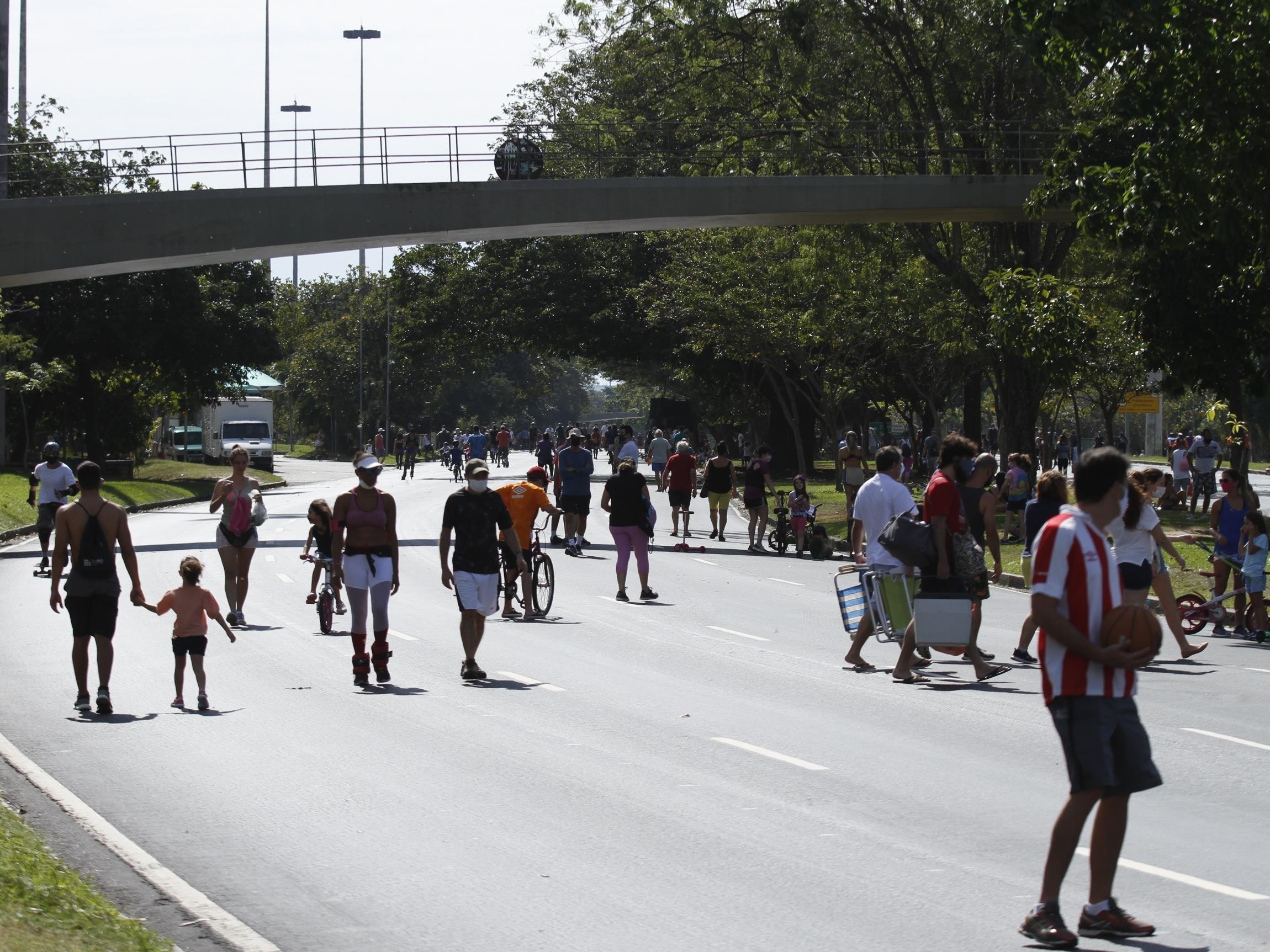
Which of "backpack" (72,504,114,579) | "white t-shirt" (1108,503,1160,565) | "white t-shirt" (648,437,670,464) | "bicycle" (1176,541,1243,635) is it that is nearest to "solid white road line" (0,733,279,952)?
"backpack" (72,504,114,579)

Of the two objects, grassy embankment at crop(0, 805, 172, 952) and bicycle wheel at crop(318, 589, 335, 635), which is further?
bicycle wheel at crop(318, 589, 335, 635)

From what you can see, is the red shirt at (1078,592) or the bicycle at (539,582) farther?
the bicycle at (539,582)

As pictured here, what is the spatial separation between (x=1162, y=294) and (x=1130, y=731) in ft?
65.5

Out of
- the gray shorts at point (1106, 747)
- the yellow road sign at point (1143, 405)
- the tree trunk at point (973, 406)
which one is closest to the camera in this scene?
the gray shorts at point (1106, 747)

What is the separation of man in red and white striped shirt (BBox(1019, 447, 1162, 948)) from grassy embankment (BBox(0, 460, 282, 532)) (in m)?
27.4

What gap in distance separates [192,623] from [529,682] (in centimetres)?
279

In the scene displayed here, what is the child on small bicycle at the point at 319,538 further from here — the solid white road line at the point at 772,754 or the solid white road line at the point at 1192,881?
the solid white road line at the point at 1192,881

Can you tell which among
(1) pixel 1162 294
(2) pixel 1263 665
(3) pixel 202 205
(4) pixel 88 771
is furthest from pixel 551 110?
(4) pixel 88 771

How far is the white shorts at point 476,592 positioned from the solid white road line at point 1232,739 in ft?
17.6

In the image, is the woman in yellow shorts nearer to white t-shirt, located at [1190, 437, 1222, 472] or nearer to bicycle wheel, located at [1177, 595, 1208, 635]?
bicycle wheel, located at [1177, 595, 1208, 635]

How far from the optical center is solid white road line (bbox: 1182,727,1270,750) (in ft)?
32.6

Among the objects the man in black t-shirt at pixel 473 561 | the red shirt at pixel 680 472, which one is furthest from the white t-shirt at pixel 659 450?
the man in black t-shirt at pixel 473 561

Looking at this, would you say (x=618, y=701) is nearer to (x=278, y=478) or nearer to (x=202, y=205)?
(x=202, y=205)

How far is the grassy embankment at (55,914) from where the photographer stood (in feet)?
17.7
